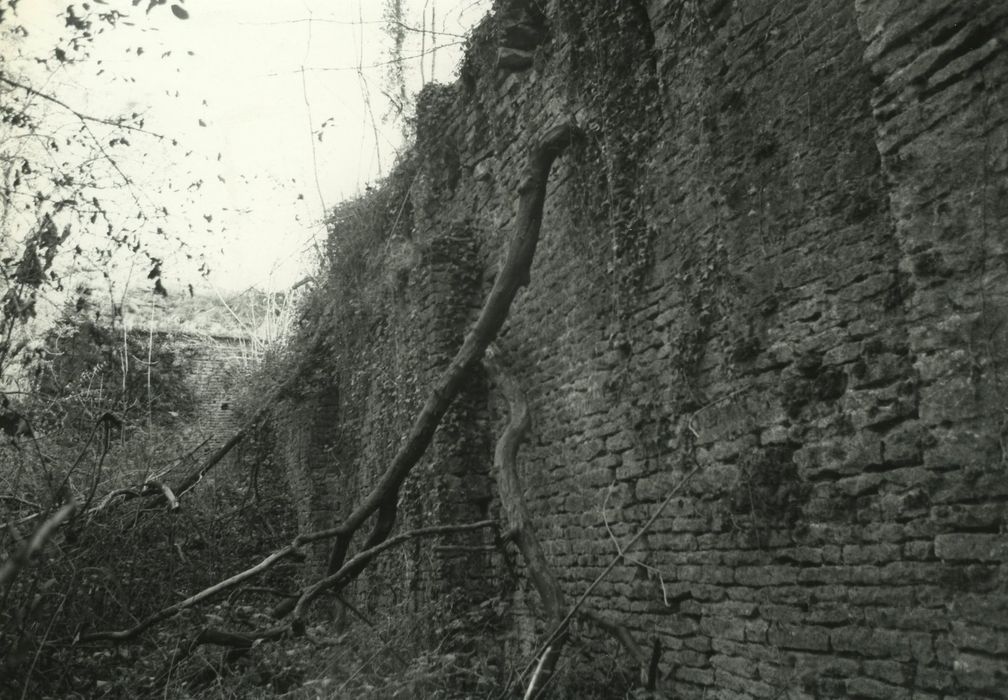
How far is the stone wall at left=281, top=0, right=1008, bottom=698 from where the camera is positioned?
9.62ft

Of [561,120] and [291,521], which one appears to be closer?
[561,120]

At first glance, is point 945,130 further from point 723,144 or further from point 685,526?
point 685,526

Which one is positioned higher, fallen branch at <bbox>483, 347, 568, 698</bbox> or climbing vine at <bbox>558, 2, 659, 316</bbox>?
climbing vine at <bbox>558, 2, 659, 316</bbox>

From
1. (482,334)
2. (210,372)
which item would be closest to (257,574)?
(482,334)

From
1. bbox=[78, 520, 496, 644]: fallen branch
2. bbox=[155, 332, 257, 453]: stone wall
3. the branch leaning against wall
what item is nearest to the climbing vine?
the branch leaning against wall

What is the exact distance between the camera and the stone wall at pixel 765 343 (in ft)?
9.62

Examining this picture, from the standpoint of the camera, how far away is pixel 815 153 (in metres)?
3.76

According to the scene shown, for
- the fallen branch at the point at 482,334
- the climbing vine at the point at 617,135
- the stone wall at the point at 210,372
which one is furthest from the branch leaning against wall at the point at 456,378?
the stone wall at the point at 210,372

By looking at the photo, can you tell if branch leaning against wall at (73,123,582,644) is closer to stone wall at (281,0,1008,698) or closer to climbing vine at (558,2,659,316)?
stone wall at (281,0,1008,698)

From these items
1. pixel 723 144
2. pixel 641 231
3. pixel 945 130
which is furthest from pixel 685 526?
pixel 945 130

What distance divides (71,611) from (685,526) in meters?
3.95

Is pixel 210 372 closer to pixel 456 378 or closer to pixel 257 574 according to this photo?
pixel 456 378

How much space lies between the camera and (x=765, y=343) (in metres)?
3.99

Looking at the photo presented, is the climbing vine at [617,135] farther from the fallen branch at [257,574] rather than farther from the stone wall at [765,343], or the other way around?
the fallen branch at [257,574]
